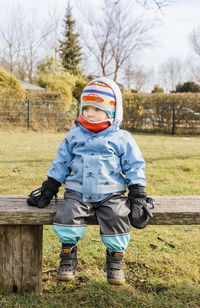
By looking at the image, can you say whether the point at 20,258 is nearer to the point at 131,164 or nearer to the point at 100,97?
the point at 131,164

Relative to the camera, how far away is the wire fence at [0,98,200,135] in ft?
50.5

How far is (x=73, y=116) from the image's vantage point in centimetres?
1719

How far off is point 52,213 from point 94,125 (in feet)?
2.18

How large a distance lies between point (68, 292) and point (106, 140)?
1.12 m

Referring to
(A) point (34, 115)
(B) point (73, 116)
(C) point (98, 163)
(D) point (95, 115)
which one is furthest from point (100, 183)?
(B) point (73, 116)

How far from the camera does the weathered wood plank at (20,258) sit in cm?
204

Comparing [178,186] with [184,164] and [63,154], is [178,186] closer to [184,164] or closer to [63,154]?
[184,164]

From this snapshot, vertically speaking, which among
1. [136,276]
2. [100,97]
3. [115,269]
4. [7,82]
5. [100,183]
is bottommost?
[136,276]

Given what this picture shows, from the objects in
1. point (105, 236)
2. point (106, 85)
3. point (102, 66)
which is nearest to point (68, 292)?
point (105, 236)

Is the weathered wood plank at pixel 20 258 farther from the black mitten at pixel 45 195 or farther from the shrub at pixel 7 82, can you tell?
the shrub at pixel 7 82

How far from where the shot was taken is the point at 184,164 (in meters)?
6.80

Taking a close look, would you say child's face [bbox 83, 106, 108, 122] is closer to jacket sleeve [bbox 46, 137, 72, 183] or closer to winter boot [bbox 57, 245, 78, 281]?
jacket sleeve [bbox 46, 137, 72, 183]

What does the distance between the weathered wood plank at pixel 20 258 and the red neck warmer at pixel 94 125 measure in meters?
0.76

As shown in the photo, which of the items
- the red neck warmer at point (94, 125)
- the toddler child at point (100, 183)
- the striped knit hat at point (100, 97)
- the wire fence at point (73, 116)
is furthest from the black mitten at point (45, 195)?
the wire fence at point (73, 116)
